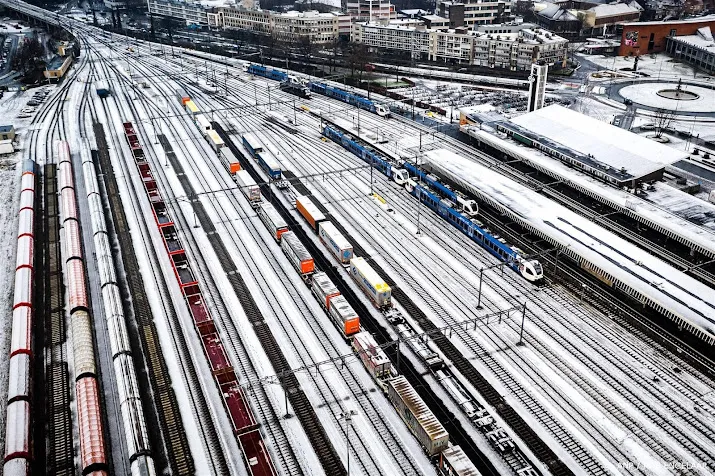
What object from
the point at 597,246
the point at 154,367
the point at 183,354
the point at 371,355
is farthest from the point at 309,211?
the point at 597,246

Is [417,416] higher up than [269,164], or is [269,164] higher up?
[269,164]

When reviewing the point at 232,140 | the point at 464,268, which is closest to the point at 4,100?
the point at 232,140

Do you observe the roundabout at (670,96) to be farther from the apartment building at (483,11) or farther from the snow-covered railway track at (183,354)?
the snow-covered railway track at (183,354)

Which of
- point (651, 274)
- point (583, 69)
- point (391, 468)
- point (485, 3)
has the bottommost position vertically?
point (391, 468)

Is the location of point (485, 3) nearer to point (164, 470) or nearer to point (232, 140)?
point (232, 140)

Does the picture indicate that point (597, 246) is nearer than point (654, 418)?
No

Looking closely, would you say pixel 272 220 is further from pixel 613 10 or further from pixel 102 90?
pixel 613 10

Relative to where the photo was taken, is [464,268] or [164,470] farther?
[464,268]

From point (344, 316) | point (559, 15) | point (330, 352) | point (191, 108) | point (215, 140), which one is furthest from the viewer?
point (559, 15)
